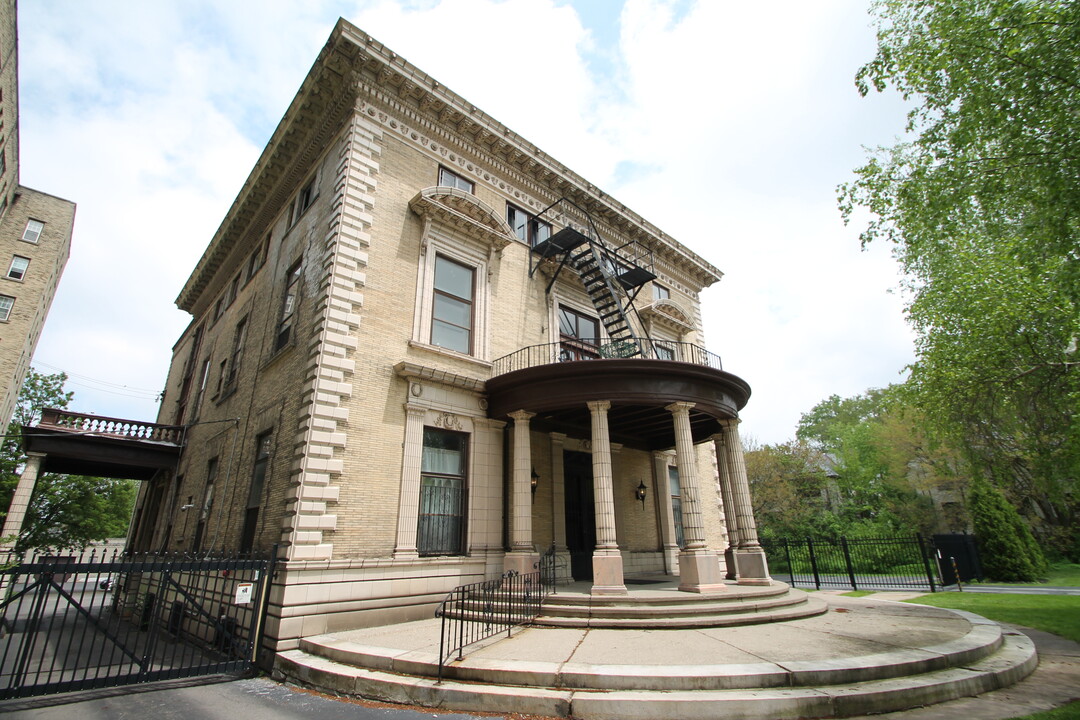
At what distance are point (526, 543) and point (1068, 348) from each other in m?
17.6

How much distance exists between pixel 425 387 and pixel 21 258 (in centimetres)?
3597

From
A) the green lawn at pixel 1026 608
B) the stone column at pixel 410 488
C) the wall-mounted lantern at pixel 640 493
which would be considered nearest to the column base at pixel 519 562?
the stone column at pixel 410 488

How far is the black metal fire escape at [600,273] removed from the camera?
50.5 feet

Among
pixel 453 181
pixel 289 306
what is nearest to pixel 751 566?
pixel 453 181

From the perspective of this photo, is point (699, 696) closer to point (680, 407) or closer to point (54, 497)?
point (680, 407)

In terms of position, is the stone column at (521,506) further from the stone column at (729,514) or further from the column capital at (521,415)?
the stone column at (729,514)

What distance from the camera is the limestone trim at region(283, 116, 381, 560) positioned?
31.8 ft

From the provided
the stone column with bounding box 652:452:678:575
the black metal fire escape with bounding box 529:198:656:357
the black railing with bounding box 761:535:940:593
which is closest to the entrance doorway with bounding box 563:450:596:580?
the stone column with bounding box 652:452:678:575

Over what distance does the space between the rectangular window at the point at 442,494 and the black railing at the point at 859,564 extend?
13.3 m

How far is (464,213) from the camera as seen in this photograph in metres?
14.1

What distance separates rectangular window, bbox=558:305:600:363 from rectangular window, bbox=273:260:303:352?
748 cm

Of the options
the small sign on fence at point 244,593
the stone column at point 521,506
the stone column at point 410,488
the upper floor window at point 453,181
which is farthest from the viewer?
the upper floor window at point 453,181

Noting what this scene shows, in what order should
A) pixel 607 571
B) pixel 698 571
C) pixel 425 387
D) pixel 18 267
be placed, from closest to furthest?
pixel 607 571, pixel 698 571, pixel 425 387, pixel 18 267

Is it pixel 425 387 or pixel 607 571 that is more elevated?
pixel 425 387
